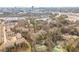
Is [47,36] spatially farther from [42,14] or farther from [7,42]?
[7,42]

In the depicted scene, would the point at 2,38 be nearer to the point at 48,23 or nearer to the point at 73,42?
the point at 48,23

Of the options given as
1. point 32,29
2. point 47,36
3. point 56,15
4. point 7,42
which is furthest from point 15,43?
point 56,15

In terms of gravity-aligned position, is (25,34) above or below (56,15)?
below
